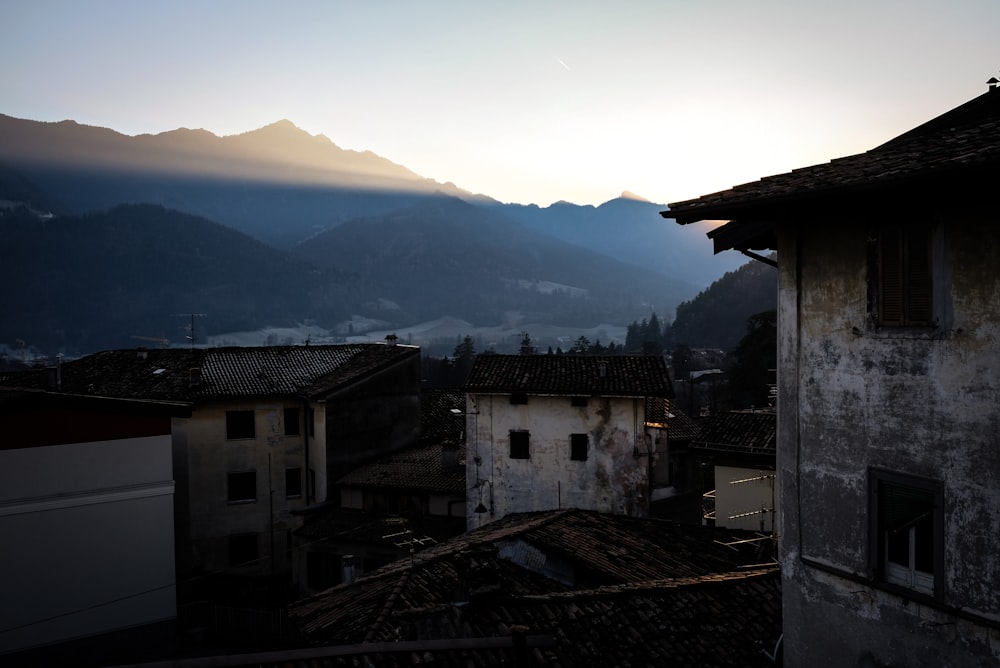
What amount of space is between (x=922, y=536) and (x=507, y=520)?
15.7m

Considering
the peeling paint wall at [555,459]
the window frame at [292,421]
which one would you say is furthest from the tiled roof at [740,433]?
the window frame at [292,421]

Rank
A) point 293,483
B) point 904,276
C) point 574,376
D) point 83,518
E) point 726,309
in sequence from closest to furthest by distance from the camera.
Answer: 1. point 904,276
2. point 83,518
3. point 574,376
4. point 293,483
5. point 726,309

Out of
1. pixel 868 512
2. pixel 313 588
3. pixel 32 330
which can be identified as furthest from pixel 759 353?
pixel 32 330

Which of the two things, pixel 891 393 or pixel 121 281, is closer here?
pixel 891 393

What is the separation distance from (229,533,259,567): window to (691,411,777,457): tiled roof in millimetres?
18794

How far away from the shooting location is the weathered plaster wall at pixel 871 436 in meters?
6.11

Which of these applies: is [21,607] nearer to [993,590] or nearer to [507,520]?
[507,520]

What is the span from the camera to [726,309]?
4710 inches

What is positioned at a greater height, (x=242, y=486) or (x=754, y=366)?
(x=754, y=366)

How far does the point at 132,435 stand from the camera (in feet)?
51.0

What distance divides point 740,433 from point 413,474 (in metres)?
13.3

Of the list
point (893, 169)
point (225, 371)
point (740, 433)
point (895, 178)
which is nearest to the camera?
point (895, 178)

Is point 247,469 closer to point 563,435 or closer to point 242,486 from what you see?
point 242,486

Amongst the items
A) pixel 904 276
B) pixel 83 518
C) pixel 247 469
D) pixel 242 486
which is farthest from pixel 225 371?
pixel 904 276
